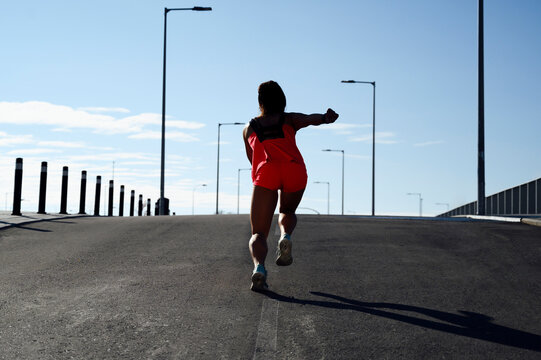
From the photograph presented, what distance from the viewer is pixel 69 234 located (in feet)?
31.6

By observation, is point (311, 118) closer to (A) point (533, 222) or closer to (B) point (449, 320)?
(B) point (449, 320)

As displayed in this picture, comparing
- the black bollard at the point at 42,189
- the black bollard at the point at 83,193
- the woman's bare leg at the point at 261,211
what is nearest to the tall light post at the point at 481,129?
the black bollard at the point at 42,189

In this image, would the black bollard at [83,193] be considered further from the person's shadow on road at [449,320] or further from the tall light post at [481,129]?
the person's shadow on road at [449,320]

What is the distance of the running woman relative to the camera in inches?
219

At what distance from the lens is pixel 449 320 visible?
4.60m

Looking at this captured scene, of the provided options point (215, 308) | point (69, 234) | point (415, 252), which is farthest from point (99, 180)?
point (215, 308)

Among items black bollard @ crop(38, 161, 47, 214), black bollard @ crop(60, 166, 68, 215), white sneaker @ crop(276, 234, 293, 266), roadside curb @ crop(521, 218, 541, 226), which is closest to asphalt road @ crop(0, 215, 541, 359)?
white sneaker @ crop(276, 234, 293, 266)

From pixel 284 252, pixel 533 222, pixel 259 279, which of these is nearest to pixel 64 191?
pixel 533 222

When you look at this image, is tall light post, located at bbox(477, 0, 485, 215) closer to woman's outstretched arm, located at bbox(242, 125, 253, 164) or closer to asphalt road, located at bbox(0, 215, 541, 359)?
asphalt road, located at bbox(0, 215, 541, 359)

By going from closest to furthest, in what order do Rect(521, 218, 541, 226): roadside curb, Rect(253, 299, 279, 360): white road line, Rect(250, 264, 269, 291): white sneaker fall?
Rect(253, 299, 279, 360): white road line < Rect(250, 264, 269, 291): white sneaker < Rect(521, 218, 541, 226): roadside curb

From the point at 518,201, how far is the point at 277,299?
32.5m

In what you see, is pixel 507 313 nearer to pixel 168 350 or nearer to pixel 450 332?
pixel 450 332

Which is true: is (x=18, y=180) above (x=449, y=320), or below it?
above

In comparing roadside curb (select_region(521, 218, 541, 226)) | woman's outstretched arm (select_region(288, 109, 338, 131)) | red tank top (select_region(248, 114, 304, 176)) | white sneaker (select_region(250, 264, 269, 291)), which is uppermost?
woman's outstretched arm (select_region(288, 109, 338, 131))
